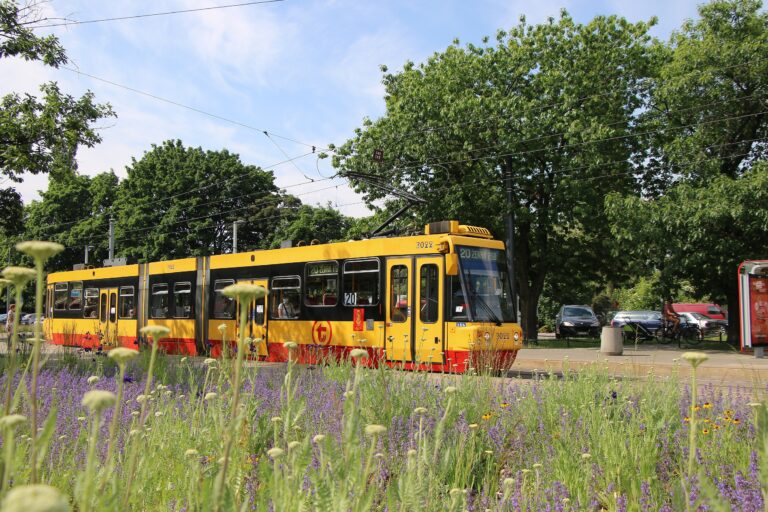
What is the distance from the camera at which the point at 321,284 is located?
15.2 m

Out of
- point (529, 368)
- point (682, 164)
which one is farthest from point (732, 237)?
point (529, 368)

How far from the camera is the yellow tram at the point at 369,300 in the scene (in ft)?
42.4

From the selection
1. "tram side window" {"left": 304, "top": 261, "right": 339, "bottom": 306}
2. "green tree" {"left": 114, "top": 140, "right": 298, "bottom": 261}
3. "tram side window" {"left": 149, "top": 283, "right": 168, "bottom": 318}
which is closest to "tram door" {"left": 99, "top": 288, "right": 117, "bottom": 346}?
"tram side window" {"left": 149, "top": 283, "right": 168, "bottom": 318}

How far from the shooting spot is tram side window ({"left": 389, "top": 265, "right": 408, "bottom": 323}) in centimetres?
1346

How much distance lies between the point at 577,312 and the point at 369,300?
889 inches

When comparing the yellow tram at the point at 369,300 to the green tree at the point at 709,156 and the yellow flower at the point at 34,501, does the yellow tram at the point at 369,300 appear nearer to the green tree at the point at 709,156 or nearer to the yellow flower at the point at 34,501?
the yellow flower at the point at 34,501

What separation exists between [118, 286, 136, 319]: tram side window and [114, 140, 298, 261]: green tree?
82.8 ft

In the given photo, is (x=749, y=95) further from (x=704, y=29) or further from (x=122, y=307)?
(x=122, y=307)

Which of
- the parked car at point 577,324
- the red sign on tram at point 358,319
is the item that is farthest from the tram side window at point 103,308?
the parked car at point 577,324

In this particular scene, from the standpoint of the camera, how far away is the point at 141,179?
163ft

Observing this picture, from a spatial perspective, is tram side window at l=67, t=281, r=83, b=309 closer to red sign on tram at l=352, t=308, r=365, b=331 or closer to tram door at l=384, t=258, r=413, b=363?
red sign on tram at l=352, t=308, r=365, b=331

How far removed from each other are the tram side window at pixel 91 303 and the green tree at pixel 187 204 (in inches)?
896

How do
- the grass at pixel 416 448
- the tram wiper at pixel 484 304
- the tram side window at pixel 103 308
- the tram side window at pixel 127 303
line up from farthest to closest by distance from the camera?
the tram side window at pixel 103 308 → the tram side window at pixel 127 303 → the tram wiper at pixel 484 304 → the grass at pixel 416 448

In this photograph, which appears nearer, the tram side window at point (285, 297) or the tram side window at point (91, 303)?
the tram side window at point (285, 297)
